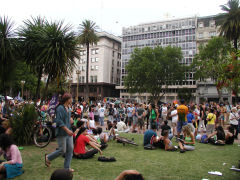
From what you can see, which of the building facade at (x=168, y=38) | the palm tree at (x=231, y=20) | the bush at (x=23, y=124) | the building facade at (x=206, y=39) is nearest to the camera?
the bush at (x=23, y=124)

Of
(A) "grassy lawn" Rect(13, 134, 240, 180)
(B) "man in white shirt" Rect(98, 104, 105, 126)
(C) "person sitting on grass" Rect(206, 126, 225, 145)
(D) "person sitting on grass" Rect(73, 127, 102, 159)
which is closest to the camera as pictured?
(A) "grassy lawn" Rect(13, 134, 240, 180)

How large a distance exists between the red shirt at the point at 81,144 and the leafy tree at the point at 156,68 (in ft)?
148

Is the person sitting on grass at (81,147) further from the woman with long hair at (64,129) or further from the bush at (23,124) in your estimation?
the bush at (23,124)

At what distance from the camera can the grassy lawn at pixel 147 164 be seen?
18.4 feet

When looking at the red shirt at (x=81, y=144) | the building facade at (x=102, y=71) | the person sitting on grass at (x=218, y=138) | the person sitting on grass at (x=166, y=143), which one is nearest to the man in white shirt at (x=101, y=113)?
the person sitting on grass at (x=218, y=138)

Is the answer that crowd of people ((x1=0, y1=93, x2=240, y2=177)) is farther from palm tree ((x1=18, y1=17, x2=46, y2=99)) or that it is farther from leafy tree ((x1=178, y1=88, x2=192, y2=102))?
leafy tree ((x1=178, y1=88, x2=192, y2=102))

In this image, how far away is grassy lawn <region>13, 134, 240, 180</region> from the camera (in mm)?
5613

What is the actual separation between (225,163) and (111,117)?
12.1m

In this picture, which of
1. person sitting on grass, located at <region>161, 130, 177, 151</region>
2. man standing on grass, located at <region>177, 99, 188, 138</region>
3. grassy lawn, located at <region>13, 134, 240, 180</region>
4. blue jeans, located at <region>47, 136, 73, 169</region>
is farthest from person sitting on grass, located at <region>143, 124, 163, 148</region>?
blue jeans, located at <region>47, 136, 73, 169</region>

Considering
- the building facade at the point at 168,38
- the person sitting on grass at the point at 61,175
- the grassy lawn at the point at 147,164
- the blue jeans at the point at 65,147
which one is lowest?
the grassy lawn at the point at 147,164

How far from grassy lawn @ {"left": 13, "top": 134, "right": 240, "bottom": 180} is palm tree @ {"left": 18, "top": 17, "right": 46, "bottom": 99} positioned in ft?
11.2

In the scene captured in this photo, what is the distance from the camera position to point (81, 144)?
7.30 m

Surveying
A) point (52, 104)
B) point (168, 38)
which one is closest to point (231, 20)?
point (52, 104)

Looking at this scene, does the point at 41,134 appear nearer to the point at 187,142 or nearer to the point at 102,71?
the point at 187,142
